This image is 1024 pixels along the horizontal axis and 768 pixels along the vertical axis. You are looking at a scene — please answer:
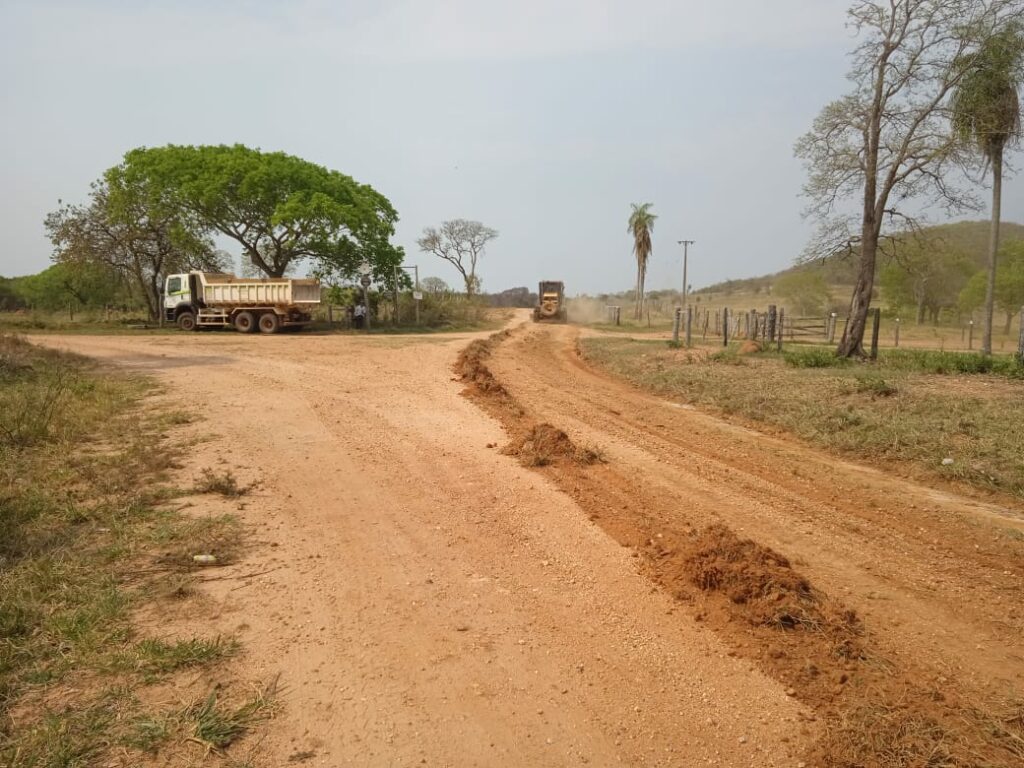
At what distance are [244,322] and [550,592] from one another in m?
26.5

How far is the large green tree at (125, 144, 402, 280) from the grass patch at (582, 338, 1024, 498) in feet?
66.0

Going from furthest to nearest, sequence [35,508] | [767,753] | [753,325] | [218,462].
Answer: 1. [753,325]
2. [218,462]
3. [35,508]
4. [767,753]

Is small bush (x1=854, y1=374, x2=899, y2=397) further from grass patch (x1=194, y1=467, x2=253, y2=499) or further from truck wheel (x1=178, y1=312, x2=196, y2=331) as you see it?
truck wheel (x1=178, y1=312, x2=196, y2=331)

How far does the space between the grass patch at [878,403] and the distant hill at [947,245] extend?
11.2 ft

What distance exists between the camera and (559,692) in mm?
2951

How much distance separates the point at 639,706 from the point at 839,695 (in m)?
0.93

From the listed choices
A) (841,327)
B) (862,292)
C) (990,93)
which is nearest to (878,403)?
(862,292)

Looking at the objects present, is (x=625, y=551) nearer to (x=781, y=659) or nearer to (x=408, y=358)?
(x=781, y=659)

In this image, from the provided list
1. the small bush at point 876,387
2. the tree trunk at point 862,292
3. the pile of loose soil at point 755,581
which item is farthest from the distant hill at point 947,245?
the pile of loose soil at point 755,581

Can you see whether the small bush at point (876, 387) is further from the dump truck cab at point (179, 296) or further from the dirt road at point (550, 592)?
the dump truck cab at point (179, 296)

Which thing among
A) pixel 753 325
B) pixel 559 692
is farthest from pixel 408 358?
pixel 753 325

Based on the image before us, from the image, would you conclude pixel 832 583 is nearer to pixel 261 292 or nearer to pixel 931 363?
pixel 931 363

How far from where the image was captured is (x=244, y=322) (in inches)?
1074

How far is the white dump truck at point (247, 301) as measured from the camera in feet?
87.5
